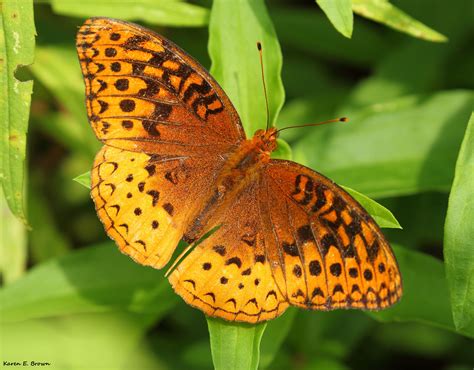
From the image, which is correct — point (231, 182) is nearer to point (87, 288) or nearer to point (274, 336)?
point (274, 336)

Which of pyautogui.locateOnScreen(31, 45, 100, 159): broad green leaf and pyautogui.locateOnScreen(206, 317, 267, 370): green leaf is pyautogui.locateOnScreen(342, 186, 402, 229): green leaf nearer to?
pyautogui.locateOnScreen(206, 317, 267, 370): green leaf

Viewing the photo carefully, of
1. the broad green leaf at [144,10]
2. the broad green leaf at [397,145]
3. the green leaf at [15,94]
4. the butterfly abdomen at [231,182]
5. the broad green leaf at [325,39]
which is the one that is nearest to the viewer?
the green leaf at [15,94]

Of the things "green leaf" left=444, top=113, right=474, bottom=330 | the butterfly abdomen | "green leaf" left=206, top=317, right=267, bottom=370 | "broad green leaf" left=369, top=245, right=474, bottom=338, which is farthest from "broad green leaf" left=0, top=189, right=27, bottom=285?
"green leaf" left=444, top=113, right=474, bottom=330

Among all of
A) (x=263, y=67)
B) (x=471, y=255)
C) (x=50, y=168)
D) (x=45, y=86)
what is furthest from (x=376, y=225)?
(x=50, y=168)

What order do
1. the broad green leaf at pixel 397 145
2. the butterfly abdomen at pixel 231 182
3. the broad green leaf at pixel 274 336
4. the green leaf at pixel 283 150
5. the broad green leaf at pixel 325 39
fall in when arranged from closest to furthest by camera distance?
the butterfly abdomen at pixel 231 182 < the green leaf at pixel 283 150 < the broad green leaf at pixel 274 336 < the broad green leaf at pixel 397 145 < the broad green leaf at pixel 325 39

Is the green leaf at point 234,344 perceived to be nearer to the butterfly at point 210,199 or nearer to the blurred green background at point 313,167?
the butterfly at point 210,199

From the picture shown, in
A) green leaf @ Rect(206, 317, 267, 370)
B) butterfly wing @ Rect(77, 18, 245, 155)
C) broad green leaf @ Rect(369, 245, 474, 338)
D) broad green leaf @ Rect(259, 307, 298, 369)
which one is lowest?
broad green leaf @ Rect(259, 307, 298, 369)

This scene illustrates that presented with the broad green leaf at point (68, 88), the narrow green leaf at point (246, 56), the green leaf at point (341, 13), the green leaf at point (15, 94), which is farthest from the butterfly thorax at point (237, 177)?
the broad green leaf at point (68, 88)
